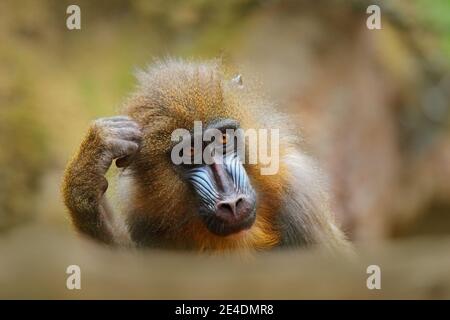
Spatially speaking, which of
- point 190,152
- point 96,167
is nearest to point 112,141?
point 96,167

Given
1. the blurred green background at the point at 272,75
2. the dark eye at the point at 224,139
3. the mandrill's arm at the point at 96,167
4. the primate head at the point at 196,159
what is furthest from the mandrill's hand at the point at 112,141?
the blurred green background at the point at 272,75

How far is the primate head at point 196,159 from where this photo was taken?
4699mm

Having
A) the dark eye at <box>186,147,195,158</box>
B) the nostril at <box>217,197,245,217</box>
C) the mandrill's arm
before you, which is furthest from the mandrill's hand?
the nostril at <box>217,197,245,217</box>

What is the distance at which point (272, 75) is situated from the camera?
938 centimetres

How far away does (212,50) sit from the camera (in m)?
9.84

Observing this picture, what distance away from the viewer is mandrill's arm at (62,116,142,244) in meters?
4.68

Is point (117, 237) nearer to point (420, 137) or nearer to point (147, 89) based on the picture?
point (147, 89)

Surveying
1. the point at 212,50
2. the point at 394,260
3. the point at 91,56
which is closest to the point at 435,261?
the point at 394,260

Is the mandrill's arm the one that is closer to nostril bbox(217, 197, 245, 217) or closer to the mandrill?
the mandrill

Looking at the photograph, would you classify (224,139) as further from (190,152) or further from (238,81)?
(238,81)

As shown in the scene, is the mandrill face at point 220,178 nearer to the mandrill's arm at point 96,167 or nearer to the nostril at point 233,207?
the nostril at point 233,207

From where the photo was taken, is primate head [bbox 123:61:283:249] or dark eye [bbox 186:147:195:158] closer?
primate head [bbox 123:61:283:249]

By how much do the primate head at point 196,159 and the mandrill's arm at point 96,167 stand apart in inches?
6.3

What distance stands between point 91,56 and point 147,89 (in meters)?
5.16
